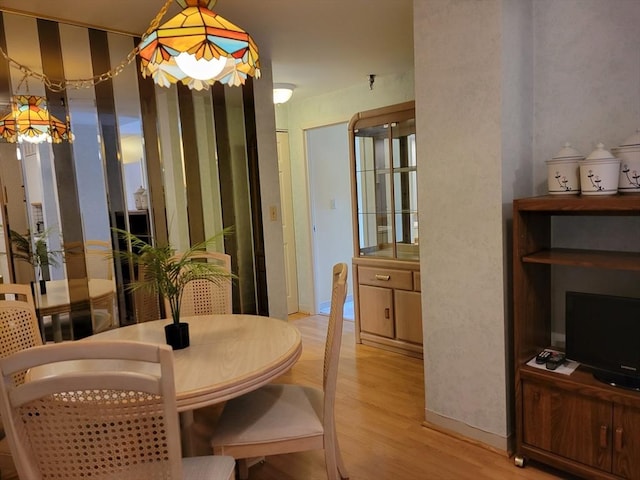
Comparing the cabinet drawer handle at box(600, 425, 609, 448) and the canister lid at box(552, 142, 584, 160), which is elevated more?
the canister lid at box(552, 142, 584, 160)

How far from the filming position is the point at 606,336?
76.9 inches

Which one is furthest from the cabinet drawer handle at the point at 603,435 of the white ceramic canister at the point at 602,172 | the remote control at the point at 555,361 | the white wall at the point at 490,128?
the white ceramic canister at the point at 602,172

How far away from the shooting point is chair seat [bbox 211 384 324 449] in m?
1.75

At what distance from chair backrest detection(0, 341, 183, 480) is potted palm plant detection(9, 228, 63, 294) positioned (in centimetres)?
172

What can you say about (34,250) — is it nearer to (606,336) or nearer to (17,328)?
(17,328)

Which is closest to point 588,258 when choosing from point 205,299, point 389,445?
point 389,445

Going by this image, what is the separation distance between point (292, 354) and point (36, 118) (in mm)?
2073

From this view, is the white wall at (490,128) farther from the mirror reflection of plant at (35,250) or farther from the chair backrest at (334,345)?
the mirror reflection of plant at (35,250)

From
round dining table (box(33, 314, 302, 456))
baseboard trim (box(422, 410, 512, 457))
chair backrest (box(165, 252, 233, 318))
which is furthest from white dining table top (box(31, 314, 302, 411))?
baseboard trim (box(422, 410, 512, 457))

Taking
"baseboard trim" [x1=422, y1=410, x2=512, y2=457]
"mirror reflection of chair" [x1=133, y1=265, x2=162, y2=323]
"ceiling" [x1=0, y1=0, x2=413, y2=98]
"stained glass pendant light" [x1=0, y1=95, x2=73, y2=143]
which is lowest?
"baseboard trim" [x1=422, y1=410, x2=512, y2=457]

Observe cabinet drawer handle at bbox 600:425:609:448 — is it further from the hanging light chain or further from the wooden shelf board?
the hanging light chain

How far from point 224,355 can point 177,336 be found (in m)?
0.26

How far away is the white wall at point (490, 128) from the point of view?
2100 mm

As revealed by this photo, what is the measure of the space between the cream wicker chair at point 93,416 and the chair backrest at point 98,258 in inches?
68.3
